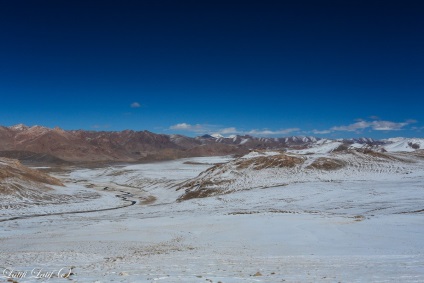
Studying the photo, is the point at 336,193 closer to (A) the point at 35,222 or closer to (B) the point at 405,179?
(B) the point at 405,179

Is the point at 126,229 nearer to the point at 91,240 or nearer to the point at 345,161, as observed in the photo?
the point at 91,240

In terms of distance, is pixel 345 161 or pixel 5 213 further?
pixel 345 161

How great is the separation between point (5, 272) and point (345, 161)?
8955cm

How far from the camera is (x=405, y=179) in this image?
239ft

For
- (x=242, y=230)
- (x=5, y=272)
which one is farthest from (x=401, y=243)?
(x=5, y=272)

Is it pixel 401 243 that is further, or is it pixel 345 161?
pixel 345 161

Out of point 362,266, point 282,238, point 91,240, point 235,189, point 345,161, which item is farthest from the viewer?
point 345,161

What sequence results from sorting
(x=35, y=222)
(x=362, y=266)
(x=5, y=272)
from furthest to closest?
(x=35, y=222), (x=362, y=266), (x=5, y=272)

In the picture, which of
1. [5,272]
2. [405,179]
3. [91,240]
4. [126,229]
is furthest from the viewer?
[405,179]

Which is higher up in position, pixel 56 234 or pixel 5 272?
pixel 5 272

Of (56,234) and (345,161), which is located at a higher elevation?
(345,161)

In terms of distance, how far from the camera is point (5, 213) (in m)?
57.9

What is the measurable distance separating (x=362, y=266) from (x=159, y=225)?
2497 centimetres

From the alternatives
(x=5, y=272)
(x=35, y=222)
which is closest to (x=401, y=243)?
(x=5, y=272)
